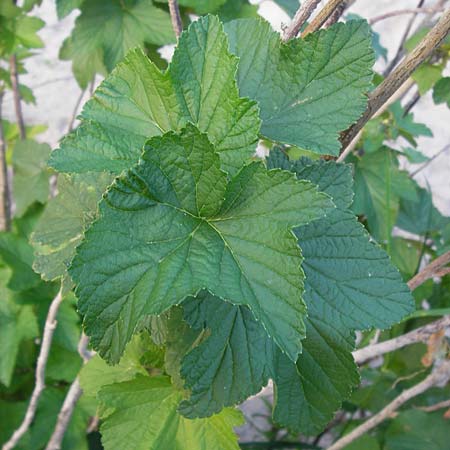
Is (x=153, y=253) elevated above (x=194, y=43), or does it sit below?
below

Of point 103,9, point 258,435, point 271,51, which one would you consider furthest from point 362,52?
point 258,435

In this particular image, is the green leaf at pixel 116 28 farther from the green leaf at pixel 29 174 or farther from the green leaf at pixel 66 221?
the green leaf at pixel 66 221

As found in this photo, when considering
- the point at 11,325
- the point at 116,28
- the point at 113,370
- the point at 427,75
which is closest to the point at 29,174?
the point at 11,325

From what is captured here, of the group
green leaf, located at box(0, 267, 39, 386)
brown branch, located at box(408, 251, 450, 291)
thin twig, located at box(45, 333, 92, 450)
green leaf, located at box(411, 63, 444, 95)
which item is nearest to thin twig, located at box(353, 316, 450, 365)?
brown branch, located at box(408, 251, 450, 291)

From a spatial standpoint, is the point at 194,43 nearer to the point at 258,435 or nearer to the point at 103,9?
the point at 103,9

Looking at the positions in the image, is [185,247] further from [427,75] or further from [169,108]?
[427,75]

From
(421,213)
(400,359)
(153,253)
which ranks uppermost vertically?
(153,253)

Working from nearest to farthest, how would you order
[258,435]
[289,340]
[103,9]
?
[289,340] → [103,9] → [258,435]
